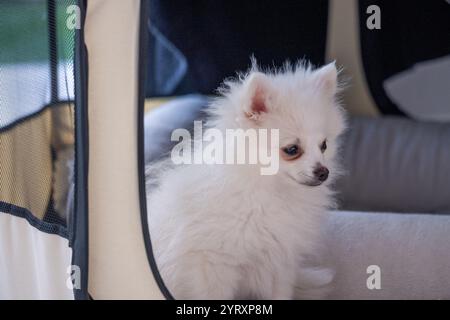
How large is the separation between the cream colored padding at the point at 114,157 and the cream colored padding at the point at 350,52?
186 cm

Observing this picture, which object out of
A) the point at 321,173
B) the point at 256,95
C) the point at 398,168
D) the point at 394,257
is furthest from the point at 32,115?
the point at 398,168

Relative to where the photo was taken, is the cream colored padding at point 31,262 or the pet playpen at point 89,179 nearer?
the pet playpen at point 89,179

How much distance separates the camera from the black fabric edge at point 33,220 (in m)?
1.40

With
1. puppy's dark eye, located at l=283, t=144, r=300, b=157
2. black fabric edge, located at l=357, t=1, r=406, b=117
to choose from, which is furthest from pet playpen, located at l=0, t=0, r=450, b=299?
black fabric edge, located at l=357, t=1, r=406, b=117

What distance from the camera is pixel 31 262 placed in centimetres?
150

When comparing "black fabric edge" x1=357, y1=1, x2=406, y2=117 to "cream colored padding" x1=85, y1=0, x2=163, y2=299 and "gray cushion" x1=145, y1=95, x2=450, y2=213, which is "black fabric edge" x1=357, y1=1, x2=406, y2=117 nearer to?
"gray cushion" x1=145, y1=95, x2=450, y2=213

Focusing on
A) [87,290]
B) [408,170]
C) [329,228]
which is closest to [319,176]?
[329,228]

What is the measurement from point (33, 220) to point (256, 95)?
63 cm

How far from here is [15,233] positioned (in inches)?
58.7

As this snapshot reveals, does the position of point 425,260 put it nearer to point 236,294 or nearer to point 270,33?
point 236,294

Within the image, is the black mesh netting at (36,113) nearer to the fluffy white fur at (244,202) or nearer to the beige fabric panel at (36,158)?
the beige fabric panel at (36,158)

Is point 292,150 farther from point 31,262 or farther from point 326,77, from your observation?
point 31,262

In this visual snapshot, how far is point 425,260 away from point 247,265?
1.83 feet

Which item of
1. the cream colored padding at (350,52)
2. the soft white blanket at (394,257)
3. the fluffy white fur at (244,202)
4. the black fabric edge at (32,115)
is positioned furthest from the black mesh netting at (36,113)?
the cream colored padding at (350,52)
